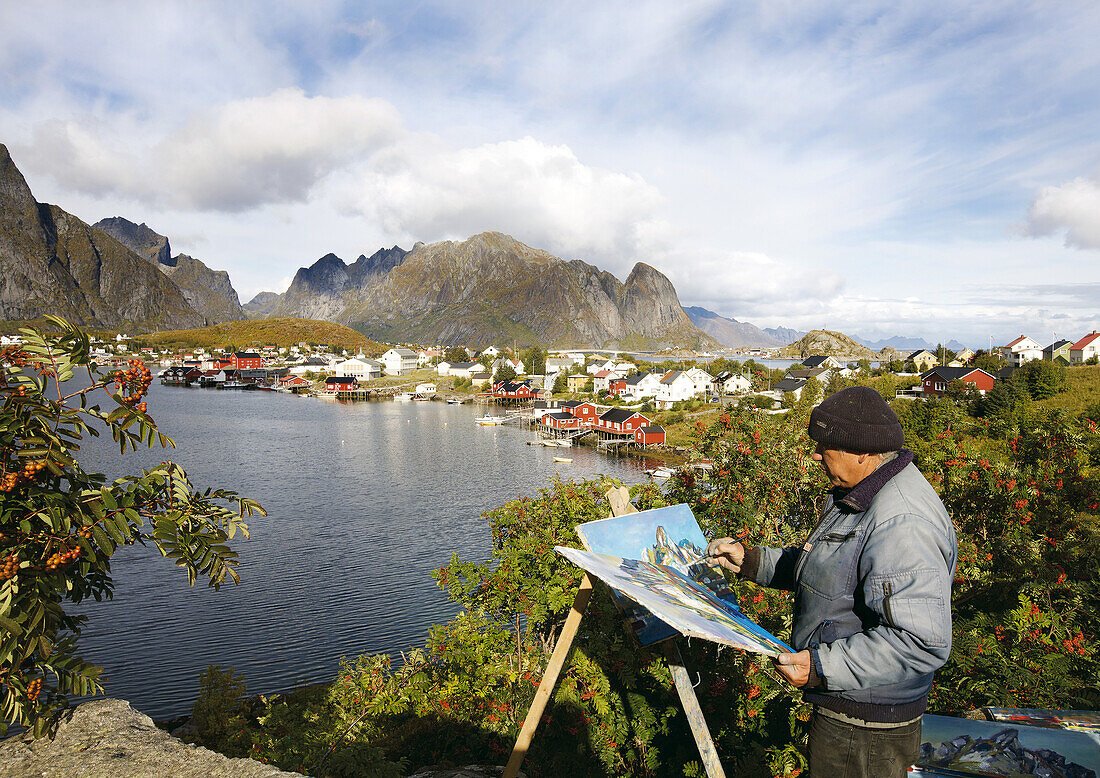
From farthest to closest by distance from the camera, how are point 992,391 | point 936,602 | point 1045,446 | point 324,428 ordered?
point 324,428 → point 992,391 → point 1045,446 → point 936,602

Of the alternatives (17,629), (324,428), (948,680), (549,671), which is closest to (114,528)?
(17,629)

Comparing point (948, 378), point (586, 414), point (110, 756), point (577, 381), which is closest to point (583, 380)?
point (577, 381)

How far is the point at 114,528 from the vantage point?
9.51ft

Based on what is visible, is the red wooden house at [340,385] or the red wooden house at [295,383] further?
the red wooden house at [295,383]

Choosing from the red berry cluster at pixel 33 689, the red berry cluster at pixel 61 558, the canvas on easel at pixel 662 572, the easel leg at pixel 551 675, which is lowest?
the easel leg at pixel 551 675

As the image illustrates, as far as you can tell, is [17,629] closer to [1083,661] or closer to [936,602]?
[936,602]

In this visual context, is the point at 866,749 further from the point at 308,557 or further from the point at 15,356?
the point at 308,557

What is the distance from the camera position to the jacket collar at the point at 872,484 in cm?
279

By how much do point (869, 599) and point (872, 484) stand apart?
53 cm

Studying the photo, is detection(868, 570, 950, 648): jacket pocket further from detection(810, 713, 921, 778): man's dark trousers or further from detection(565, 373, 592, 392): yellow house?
detection(565, 373, 592, 392): yellow house

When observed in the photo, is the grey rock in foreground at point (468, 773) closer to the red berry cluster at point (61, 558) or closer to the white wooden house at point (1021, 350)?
the red berry cluster at point (61, 558)

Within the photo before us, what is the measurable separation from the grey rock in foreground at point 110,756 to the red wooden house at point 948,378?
67477 mm

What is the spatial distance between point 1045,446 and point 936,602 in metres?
7.97

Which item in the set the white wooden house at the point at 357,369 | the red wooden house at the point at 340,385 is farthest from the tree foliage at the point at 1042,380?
the white wooden house at the point at 357,369
